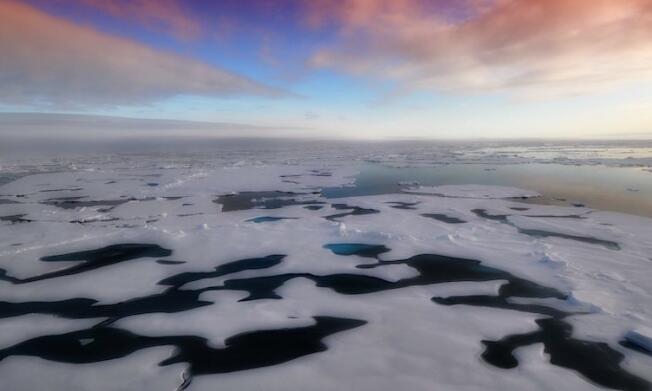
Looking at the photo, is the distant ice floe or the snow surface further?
the distant ice floe

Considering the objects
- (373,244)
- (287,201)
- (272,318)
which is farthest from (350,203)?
(272,318)

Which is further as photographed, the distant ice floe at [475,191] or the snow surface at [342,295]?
the distant ice floe at [475,191]

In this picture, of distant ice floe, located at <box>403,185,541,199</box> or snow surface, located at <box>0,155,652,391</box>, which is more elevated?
distant ice floe, located at <box>403,185,541,199</box>

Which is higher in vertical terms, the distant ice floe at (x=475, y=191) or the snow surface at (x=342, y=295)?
the distant ice floe at (x=475, y=191)

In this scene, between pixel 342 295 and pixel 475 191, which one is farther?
pixel 475 191
